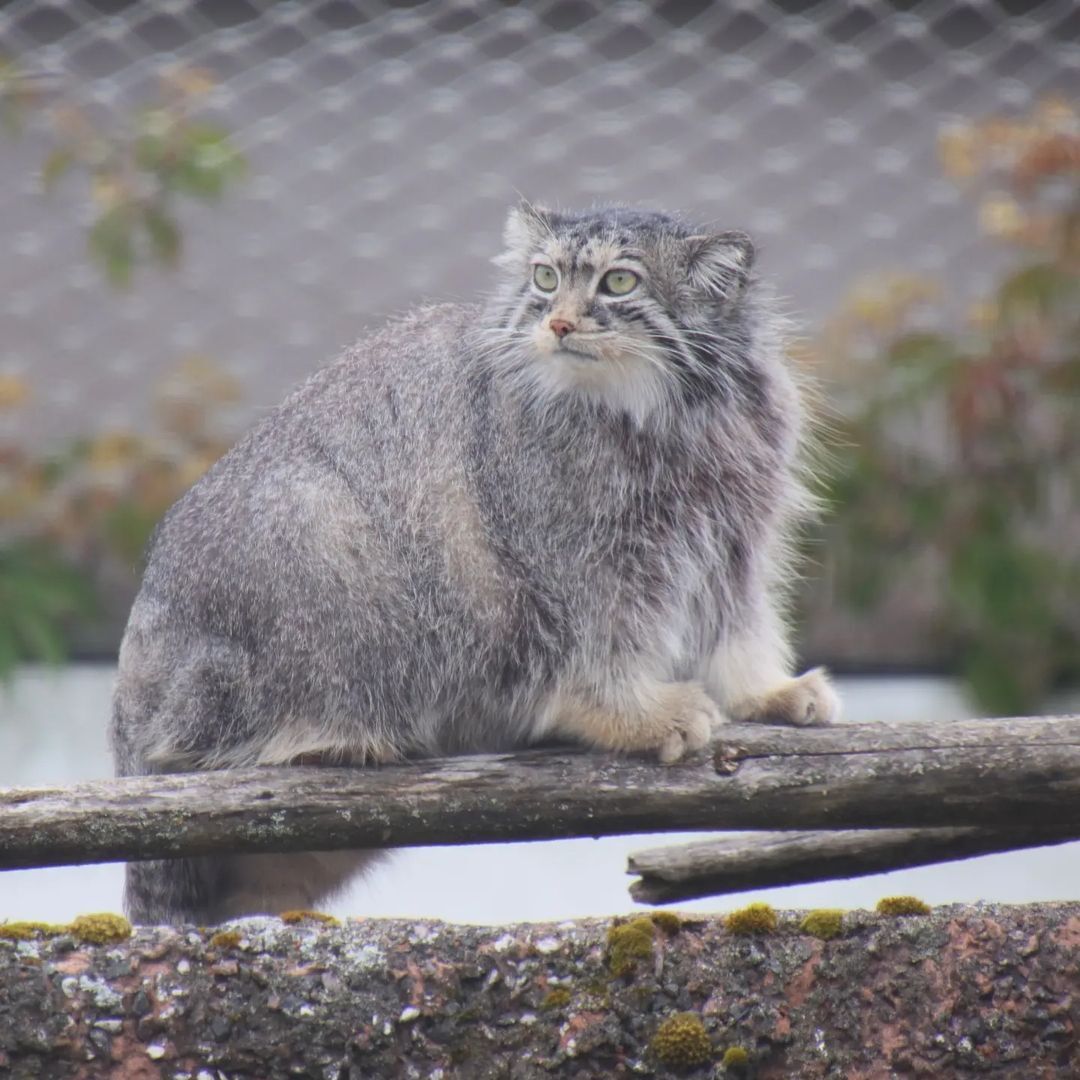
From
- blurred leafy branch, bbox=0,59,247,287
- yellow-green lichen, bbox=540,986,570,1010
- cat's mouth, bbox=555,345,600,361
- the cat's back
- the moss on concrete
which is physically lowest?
yellow-green lichen, bbox=540,986,570,1010

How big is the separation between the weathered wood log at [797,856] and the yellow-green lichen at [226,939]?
540 mm

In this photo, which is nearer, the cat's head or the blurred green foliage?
the cat's head

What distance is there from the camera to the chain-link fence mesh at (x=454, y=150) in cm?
481

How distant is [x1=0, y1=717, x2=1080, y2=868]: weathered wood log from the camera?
2.37 metres

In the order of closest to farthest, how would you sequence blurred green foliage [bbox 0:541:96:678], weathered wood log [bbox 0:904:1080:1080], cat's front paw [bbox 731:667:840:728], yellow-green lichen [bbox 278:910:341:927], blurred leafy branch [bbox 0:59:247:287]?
weathered wood log [bbox 0:904:1080:1080] → yellow-green lichen [bbox 278:910:341:927] → cat's front paw [bbox 731:667:840:728] → blurred green foliage [bbox 0:541:96:678] → blurred leafy branch [bbox 0:59:247:287]

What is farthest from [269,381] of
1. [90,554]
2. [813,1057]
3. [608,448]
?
[813,1057]

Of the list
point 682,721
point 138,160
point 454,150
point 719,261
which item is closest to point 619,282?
point 719,261

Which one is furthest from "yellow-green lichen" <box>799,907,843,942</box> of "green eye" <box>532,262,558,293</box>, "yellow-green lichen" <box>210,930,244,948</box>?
"green eye" <box>532,262,558,293</box>

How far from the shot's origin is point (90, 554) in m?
4.38

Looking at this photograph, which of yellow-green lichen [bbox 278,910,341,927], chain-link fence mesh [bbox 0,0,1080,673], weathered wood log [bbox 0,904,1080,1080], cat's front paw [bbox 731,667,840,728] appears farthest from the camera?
chain-link fence mesh [bbox 0,0,1080,673]

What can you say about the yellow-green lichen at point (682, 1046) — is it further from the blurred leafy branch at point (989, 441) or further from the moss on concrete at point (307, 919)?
the blurred leafy branch at point (989, 441)

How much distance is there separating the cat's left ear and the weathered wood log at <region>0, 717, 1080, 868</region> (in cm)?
75

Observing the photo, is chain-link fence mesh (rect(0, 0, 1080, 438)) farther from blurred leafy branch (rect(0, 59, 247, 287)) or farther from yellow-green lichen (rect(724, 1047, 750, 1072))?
yellow-green lichen (rect(724, 1047, 750, 1072))

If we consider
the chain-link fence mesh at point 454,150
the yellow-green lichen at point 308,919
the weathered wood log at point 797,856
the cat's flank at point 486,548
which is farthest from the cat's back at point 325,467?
the chain-link fence mesh at point 454,150
